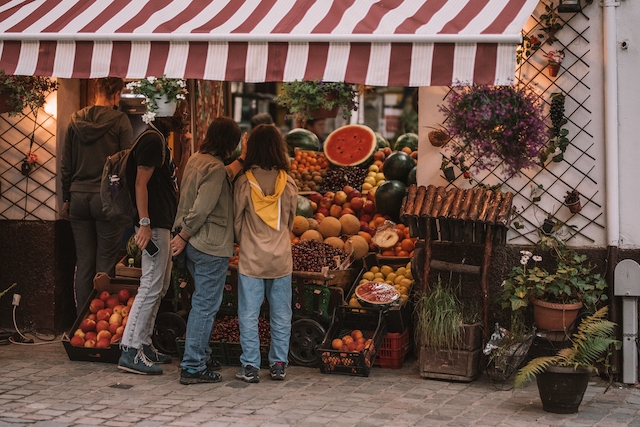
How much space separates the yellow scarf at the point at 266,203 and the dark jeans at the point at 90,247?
1.89m

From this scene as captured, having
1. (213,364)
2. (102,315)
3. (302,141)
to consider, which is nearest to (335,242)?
(213,364)

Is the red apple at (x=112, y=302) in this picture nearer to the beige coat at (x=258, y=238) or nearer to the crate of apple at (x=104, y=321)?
the crate of apple at (x=104, y=321)

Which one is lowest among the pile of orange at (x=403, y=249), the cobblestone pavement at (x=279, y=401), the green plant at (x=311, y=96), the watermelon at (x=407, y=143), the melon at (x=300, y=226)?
the cobblestone pavement at (x=279, y=401)

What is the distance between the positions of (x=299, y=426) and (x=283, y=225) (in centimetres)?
180

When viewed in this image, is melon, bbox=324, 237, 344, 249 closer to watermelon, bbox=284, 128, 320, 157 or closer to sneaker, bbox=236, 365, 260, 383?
sneaker, bbox=236, 365, 260, 383

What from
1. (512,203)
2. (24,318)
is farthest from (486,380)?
(24,318)

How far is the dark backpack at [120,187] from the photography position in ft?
22.6

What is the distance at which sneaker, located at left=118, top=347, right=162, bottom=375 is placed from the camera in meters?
7.04

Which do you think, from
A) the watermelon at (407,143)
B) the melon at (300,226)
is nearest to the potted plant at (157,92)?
the melon at (300,226)

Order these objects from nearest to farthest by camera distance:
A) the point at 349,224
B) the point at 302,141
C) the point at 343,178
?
the point at 349,224 → the point at 343,178 → the point at 302,141

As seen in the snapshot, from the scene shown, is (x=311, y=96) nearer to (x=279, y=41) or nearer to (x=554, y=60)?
(x=279, y=41)

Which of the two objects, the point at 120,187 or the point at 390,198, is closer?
the point at 120,187

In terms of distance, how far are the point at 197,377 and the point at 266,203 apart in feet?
4.89

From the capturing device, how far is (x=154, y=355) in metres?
7.45
